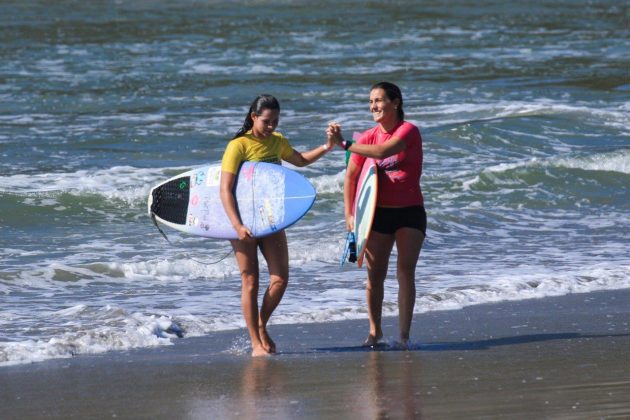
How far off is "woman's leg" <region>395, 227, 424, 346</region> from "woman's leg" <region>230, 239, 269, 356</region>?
780 mm

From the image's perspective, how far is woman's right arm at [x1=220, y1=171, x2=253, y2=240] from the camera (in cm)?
629

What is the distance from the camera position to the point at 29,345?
6820 mm

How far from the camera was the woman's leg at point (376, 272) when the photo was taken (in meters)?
6.56

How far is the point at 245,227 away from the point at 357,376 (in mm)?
1034

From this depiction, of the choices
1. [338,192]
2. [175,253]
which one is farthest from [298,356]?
[338,192]

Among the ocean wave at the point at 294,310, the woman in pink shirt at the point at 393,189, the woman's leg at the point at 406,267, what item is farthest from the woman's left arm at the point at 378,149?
the ocean wave at the point at 294,310

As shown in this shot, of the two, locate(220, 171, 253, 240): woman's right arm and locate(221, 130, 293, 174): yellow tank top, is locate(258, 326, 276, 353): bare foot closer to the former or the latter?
locate(220, 171, 253, 240): woman's right arm

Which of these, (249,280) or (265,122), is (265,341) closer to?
(249,280)

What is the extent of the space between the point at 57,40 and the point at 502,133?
16.5 meters

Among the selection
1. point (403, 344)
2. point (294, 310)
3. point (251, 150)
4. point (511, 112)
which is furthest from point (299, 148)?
Answer: point (251, 150)

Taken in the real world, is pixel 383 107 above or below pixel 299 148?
above

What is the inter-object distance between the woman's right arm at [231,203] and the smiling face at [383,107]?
83 centimetres

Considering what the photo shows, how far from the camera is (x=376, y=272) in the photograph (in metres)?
6.62

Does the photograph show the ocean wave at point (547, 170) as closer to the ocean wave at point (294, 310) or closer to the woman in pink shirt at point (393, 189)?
the ocean wave at point (294, 310)
